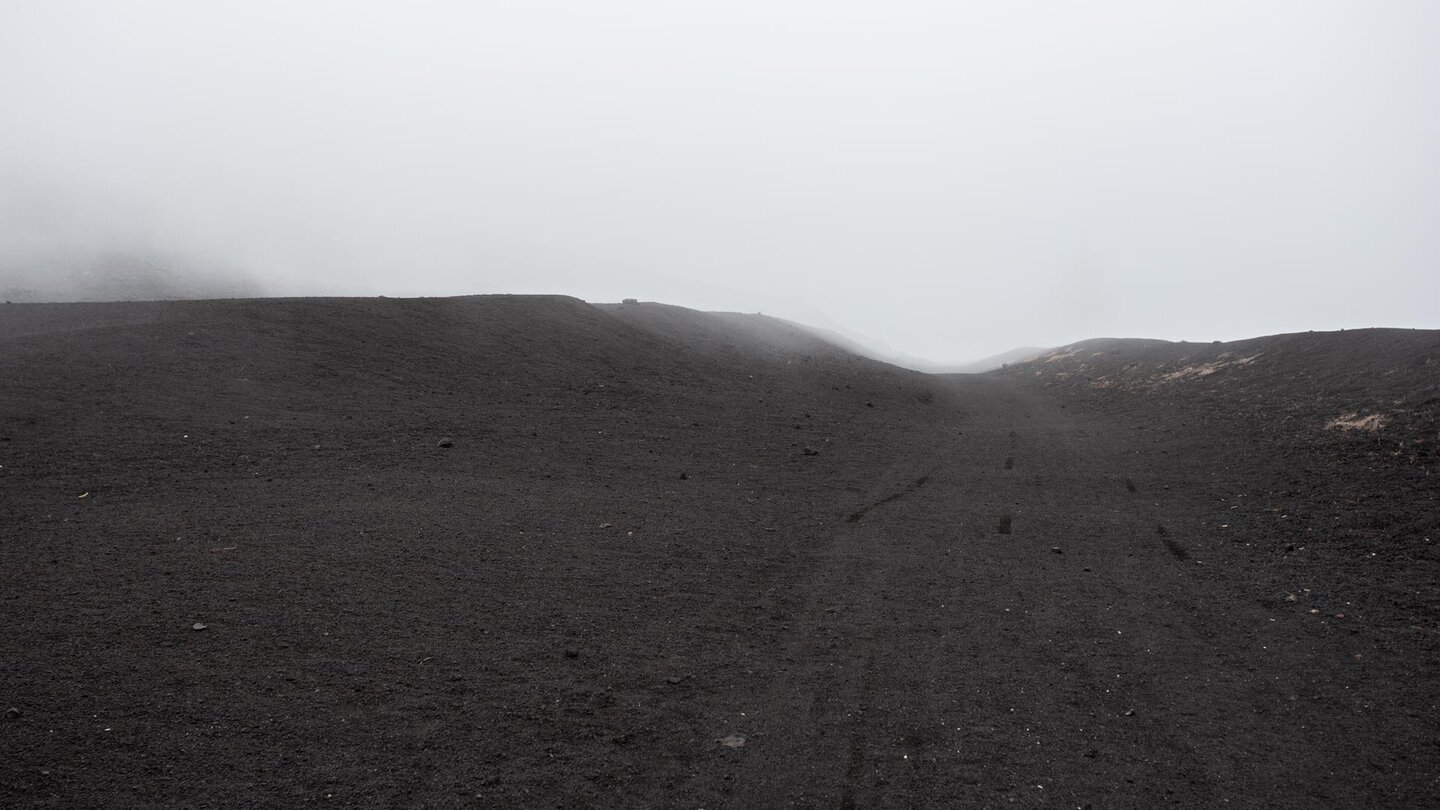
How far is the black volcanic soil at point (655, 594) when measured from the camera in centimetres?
484

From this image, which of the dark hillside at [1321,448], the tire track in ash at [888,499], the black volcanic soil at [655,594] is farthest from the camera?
the tire track in ash at [888,499]

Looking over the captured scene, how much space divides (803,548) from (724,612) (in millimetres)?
2443

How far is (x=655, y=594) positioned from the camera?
773 centimetres

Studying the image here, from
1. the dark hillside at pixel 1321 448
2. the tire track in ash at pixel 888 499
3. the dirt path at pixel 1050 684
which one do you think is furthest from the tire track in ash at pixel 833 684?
the dark hillside at pixel 1321 448

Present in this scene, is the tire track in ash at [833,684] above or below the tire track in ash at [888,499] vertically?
below

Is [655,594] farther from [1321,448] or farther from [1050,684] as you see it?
[1321,448]

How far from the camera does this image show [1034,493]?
1270 cm

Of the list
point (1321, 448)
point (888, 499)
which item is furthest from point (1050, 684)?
point (1321, 448)

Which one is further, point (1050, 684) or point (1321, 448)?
point (1321, 448)

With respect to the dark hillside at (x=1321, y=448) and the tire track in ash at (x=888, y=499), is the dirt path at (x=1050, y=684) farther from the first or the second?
the dark hillside at (x=1321, y=448)

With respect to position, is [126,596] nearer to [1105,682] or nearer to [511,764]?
[511,764]

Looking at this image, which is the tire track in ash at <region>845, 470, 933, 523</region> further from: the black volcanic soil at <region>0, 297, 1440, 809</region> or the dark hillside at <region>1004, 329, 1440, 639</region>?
the dark hillside at <region>1004, 329, 1440, 639</region>

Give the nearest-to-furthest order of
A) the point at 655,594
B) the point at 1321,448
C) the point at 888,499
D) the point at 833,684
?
the point at 833,684, the point at 655,594, the point at 888,499, the point at 1321,448

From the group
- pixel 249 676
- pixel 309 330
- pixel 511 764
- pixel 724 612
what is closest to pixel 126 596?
pixel 249 676
